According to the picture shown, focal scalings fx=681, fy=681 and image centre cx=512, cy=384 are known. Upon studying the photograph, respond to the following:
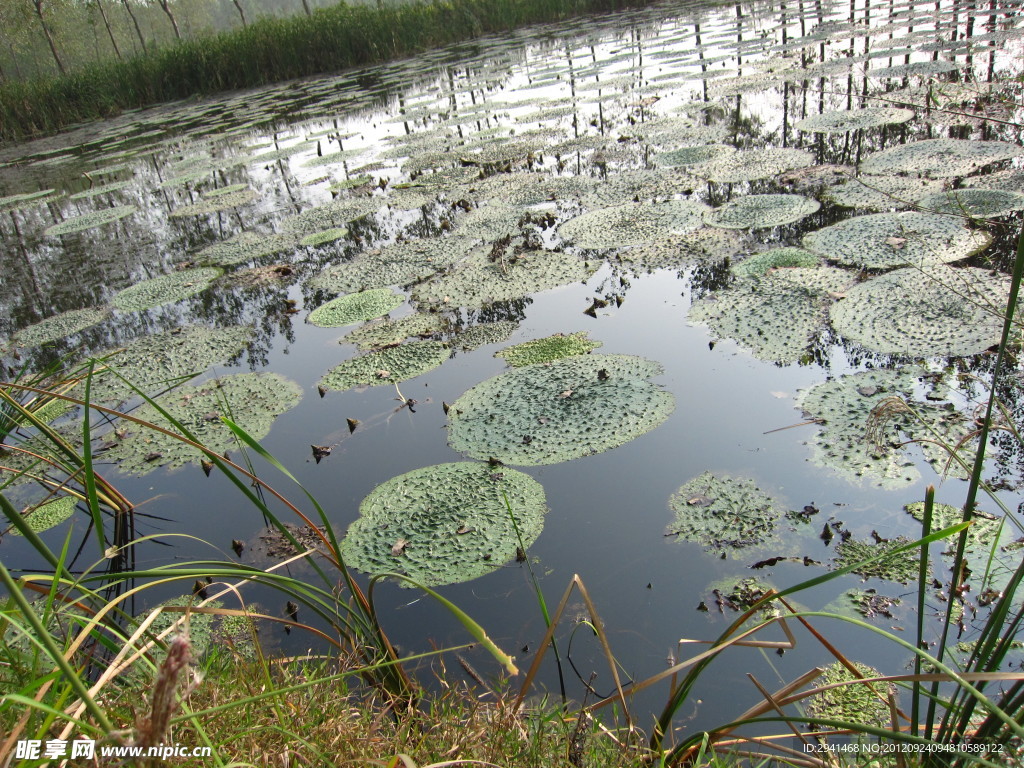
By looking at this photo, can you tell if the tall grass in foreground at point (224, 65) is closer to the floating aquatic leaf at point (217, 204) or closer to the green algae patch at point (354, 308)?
the floating aquatic leaf at point (217, 204)

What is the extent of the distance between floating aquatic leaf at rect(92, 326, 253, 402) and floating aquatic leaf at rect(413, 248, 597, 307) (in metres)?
0.90

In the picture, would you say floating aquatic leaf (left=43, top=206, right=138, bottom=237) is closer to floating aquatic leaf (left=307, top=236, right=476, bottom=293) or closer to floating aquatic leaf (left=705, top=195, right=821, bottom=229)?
floating aquatic leaf (left=307, top=236, right=476, bottom=293)

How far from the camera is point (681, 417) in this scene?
2111 millimetres

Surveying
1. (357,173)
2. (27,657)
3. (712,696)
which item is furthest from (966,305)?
(357,173)

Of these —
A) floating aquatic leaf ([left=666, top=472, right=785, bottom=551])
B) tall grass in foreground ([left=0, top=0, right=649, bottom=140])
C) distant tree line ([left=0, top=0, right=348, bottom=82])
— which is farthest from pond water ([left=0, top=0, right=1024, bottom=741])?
distant tree line ([left=0, top=0, right=348, bottom=82])

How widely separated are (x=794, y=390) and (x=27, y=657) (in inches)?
78.7

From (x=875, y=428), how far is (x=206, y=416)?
89.3 inches

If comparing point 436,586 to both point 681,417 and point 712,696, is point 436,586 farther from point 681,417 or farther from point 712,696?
point 681,417

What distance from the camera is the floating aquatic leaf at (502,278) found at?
10.2ft

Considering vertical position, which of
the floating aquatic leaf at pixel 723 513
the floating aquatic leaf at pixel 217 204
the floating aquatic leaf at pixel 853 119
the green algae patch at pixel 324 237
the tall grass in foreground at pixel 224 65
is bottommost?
the floating aquatic leaf at pixel 723 513

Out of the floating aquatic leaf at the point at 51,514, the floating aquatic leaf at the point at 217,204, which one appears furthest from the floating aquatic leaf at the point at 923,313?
the floating aquatic leaf at the point at 217,204

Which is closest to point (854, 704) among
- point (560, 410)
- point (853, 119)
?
point (560, 410)

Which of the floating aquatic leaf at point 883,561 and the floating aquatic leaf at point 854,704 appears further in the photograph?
the floating aquatic leaf at point 883,561

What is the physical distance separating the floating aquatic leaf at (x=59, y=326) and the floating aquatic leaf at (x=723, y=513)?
326cm
